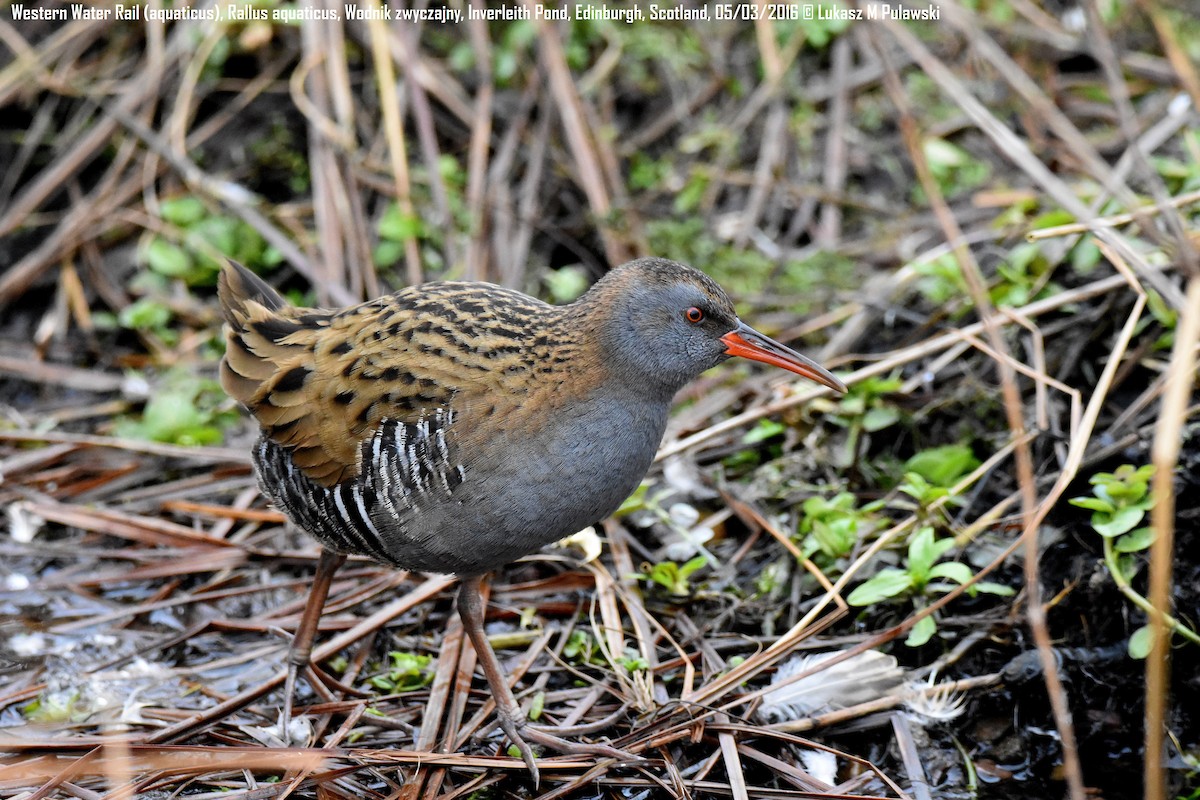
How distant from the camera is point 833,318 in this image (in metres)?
4.62

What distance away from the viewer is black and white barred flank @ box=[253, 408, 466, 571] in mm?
2885

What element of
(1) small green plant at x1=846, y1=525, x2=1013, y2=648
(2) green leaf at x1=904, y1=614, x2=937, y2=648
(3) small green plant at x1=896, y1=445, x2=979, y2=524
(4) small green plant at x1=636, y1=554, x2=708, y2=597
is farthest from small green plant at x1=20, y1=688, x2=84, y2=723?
(3) small green plant at x1=896, y1=445, x2=979, y2=524

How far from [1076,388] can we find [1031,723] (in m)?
1.13

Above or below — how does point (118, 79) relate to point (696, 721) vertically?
above

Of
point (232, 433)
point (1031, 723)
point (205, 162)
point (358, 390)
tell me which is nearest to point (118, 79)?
point (205, 162)

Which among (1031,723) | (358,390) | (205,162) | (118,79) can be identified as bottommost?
(1031,723)

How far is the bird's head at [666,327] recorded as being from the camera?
3.00m

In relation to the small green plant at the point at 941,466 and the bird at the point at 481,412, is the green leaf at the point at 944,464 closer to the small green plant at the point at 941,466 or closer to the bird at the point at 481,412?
the small green plant at the point at 941,466

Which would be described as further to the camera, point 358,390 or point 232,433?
point 232,433

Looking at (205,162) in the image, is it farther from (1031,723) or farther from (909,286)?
(1031,723)

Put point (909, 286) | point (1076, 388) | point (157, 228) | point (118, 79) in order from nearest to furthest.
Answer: point (1076, 388) < point (909, 286) < point (157, 228) < point (118, 79)

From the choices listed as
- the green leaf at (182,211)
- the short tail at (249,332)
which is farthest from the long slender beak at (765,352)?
the green leaf at (182,211)

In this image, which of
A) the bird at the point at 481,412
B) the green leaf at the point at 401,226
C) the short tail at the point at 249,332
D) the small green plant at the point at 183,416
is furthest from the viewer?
the green leaf at the point at 401,226

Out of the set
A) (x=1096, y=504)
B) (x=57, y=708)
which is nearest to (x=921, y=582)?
(x=1096, y=504)
